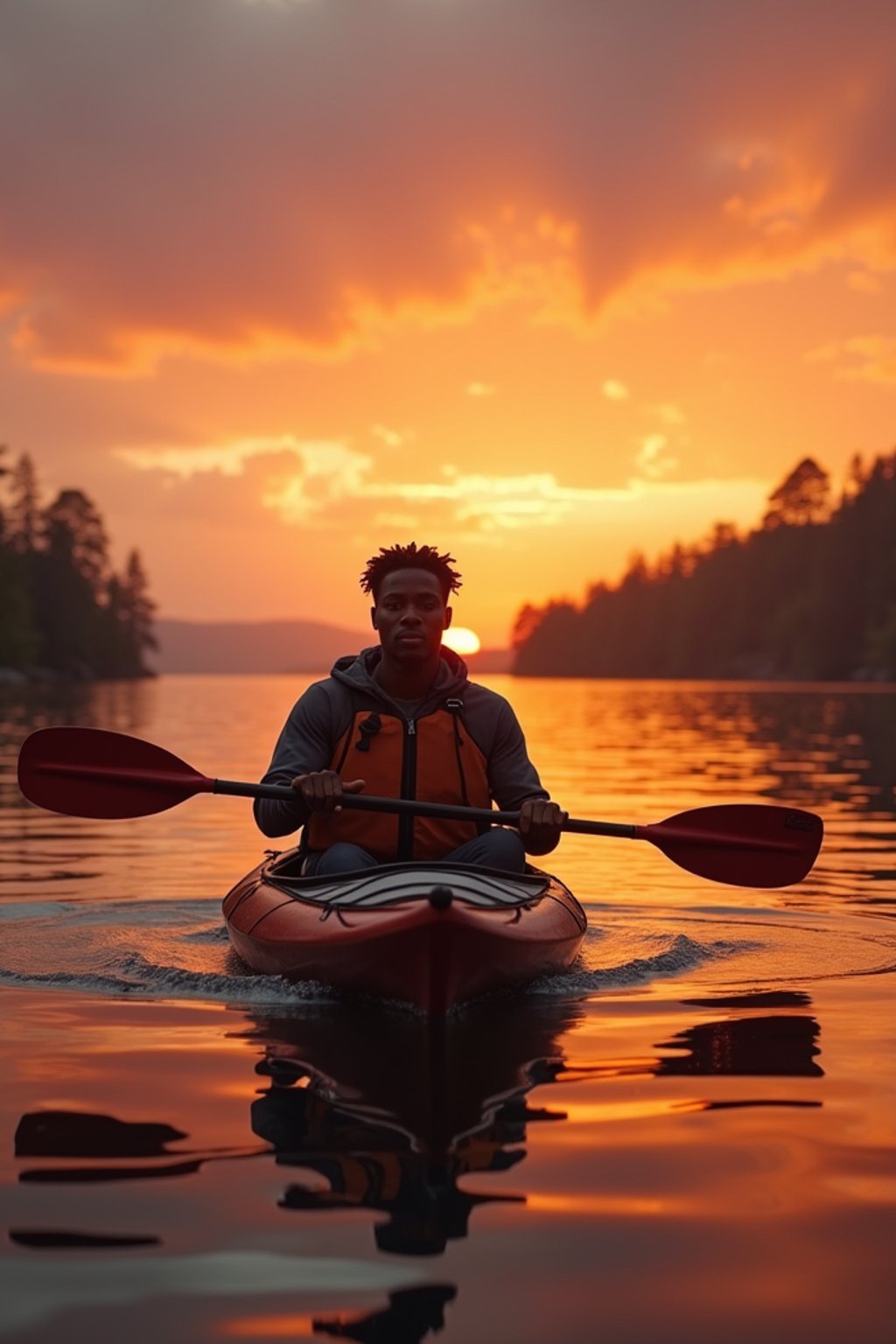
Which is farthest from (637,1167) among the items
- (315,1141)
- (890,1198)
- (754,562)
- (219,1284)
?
(754,562)

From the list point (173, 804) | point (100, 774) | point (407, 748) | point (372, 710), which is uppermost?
point (372, 710)

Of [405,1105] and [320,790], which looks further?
[320,790]

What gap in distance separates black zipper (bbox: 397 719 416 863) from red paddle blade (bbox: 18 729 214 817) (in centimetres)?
116

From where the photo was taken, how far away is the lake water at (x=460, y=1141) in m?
2.75

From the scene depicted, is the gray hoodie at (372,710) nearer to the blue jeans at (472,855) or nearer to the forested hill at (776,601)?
the blue jeans at (472,855)

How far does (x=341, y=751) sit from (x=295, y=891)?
2.33ft

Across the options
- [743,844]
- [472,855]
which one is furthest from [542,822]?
[743,844]

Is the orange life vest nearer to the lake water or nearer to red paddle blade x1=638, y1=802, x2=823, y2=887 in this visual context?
Result: the lake water

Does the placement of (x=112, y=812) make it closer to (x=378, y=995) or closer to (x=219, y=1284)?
(x=378, y=995)

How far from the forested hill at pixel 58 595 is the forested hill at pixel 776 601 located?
4585 cm

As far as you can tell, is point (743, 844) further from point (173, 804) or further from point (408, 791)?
point (173, 804)

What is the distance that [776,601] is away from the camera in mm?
115375

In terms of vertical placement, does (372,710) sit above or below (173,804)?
above

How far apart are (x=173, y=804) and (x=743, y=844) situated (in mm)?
2627
